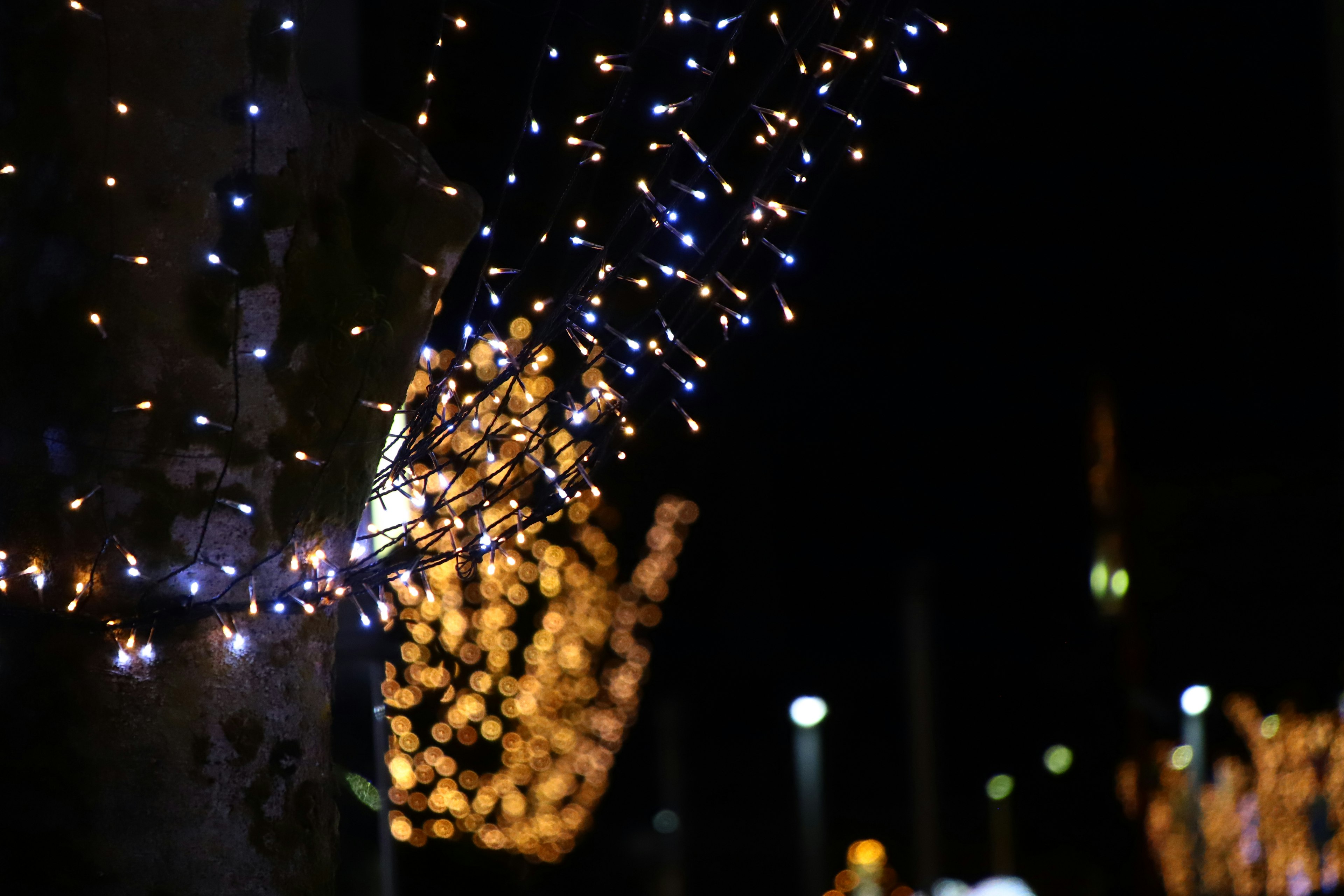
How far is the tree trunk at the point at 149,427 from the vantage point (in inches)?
113

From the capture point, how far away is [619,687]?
21.4 meters

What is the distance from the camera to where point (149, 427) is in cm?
291

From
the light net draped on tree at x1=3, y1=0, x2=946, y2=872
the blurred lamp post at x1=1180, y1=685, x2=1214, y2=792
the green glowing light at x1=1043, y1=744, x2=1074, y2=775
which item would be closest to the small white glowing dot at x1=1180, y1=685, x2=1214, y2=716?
the blurred lamp post at x1=1180, y1=685, x2=1214, y2=792

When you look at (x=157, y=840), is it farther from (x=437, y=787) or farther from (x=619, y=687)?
(x=619, y=687)

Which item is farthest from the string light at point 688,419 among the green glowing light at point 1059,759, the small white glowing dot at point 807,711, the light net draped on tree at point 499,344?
the green glowing light at point 1059,759

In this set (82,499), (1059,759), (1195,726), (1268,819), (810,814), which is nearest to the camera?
(82,499)

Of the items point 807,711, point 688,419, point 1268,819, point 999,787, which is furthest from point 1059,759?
point 688,419

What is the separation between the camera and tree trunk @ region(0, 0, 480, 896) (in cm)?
287

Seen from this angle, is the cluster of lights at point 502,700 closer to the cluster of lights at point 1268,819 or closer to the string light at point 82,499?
the string light at point 82,499

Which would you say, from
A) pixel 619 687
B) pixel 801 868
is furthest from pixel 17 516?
pixel 801 868

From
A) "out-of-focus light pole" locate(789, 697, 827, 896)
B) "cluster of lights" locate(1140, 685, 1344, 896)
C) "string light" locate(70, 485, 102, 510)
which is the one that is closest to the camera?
"string light" locate(70, 485, 102, 510)

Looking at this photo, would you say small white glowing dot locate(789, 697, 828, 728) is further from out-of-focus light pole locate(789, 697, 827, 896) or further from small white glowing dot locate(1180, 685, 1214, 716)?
small white glowing dot locate(1180, 685, 1214, 716)

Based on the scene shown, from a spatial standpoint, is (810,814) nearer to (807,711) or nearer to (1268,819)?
(807,711)

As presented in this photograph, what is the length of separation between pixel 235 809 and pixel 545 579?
11979 millimetres
